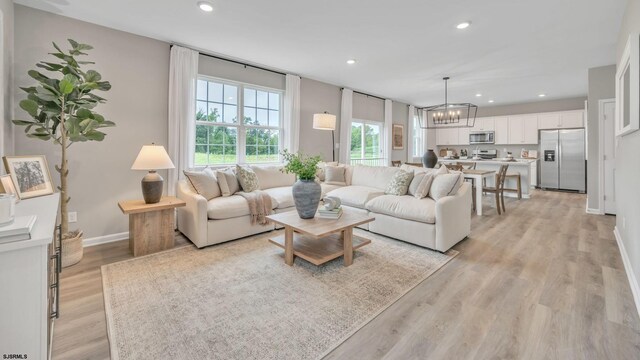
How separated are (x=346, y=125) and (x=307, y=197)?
3.84m

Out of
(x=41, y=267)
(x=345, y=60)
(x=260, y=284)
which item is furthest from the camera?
(x=345, y=60)

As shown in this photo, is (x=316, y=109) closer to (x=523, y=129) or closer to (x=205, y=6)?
(x=205, y=6)

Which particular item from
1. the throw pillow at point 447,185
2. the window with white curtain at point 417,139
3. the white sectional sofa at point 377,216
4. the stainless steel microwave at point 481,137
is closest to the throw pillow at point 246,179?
the white sectional sofa at point 377,216

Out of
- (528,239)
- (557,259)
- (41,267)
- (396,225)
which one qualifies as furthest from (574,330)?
(41,267)

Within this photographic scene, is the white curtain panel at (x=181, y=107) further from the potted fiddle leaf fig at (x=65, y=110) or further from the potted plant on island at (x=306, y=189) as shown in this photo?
the potted plant on island at (x=306, y=189)

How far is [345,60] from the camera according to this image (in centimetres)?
455

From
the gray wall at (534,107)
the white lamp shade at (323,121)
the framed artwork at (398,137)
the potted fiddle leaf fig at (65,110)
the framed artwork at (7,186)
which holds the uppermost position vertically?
the gray wall at (534,107)

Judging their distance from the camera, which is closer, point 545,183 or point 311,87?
point 311,87

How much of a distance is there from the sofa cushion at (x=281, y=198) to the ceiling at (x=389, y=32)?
206cm

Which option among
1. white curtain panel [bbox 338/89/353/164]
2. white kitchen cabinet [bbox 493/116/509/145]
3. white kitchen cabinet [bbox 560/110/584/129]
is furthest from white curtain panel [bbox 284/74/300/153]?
white kitchen cabinet [bbox 560/110/584/129]

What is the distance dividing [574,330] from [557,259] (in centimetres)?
141

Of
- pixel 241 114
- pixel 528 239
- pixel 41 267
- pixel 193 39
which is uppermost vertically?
pixel 193 39

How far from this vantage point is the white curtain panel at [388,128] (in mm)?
7622

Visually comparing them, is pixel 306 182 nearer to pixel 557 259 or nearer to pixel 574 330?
pixel 574 330
